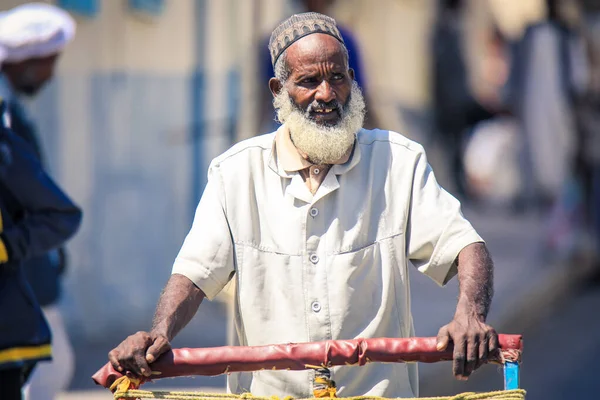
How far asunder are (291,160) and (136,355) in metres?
0.77

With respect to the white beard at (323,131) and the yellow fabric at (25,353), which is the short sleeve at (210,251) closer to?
the white beard at (323,131)

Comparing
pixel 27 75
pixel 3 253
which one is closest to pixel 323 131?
pixel 3 253

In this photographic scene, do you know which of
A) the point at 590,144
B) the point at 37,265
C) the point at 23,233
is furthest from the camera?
the point at 590,144

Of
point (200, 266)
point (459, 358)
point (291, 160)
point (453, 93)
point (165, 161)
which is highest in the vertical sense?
point (453, 93)

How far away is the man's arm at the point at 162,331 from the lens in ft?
10.1

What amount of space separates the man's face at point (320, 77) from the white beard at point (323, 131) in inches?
0.8

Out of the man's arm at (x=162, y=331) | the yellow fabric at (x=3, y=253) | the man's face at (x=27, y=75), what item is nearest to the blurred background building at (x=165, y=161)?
the man's face at (x=27, y=75)

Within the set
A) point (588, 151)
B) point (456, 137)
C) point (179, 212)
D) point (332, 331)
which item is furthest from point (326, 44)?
point (456, 137)

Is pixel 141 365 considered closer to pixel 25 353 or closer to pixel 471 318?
pixel 471 318

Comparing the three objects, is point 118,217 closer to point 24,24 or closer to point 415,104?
point 24,24

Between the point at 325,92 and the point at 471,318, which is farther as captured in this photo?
the point at 325,92

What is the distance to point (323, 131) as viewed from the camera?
11.3 ft

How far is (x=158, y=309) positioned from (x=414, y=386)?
0.77 meters

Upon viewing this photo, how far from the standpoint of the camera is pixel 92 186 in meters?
8.22
